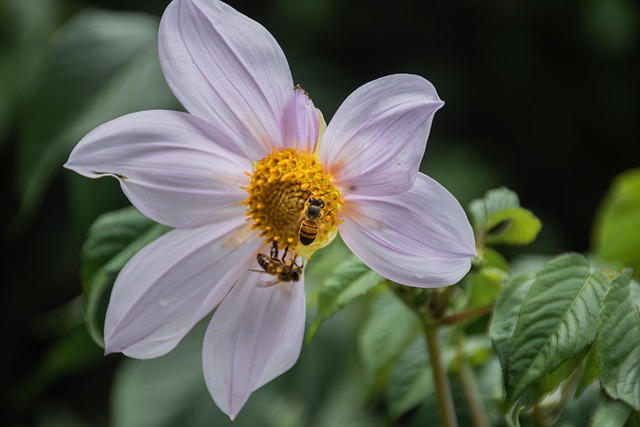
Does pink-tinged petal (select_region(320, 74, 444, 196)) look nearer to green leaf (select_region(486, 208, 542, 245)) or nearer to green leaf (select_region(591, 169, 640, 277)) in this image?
green leaf (select_region(486, 208, 542, 245))

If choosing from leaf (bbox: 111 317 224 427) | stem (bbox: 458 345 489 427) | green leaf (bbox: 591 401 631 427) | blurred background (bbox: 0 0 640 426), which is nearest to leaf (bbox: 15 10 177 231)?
leaf (bbox: 111 317 224 427)

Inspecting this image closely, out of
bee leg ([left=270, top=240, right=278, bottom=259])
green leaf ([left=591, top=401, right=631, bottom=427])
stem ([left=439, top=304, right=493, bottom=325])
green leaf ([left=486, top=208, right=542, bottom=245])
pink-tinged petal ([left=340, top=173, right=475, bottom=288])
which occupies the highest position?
pink-tinged petal ([left=340, top=173, right=475, bottom=288])

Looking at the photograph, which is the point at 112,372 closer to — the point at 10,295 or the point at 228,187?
the point at 10,295

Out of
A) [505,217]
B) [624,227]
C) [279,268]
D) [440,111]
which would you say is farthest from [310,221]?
[440,111]

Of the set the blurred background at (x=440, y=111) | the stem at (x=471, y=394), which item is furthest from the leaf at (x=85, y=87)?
the stem at (x=471, y=394)

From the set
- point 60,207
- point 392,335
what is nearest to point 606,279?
point 392,335

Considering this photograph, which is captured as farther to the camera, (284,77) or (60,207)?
(60,207)
